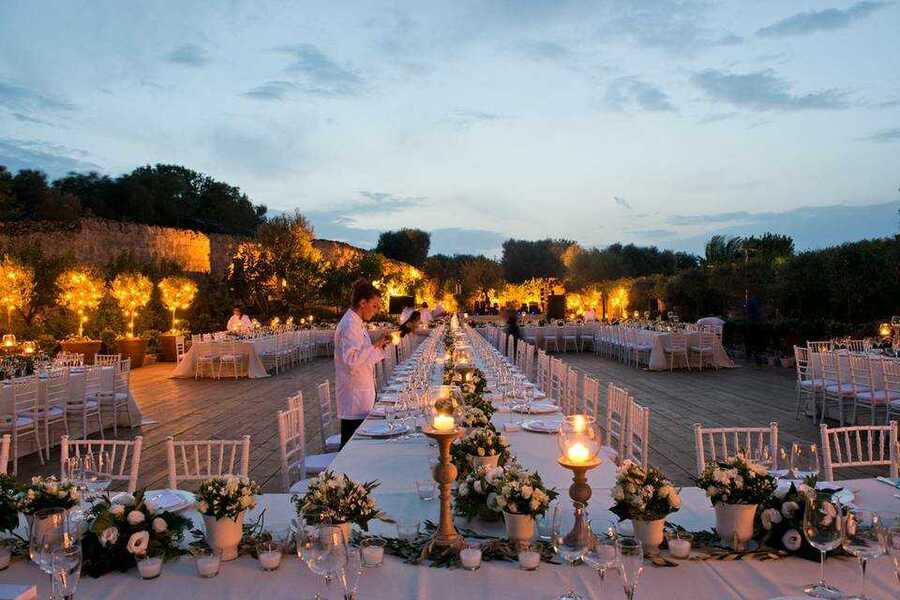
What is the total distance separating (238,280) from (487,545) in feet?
75.6

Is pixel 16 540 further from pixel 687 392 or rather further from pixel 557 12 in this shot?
pixel 687 392

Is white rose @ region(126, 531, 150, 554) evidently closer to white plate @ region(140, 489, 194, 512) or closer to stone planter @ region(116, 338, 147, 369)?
white plate @ region(140, 489, 194, 512)

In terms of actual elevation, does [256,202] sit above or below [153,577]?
above

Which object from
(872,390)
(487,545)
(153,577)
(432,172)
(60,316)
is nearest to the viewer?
(153,577)

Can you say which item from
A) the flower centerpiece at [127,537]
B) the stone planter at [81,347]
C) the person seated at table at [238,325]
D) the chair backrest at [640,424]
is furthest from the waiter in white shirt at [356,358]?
the person seated at table at [238,325]

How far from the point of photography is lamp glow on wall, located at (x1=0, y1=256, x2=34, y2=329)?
13.6 m

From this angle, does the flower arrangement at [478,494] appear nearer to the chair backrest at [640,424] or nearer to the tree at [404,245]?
the chair backrest at [640,424]

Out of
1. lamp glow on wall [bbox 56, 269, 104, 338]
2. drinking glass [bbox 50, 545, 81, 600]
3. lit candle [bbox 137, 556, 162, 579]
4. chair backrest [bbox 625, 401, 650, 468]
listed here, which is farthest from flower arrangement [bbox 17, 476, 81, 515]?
lamp glow on wall [bbox 56, 269, 104, 338]

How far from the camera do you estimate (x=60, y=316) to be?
16297 millimetres

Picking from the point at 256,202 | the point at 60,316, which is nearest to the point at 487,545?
the point at 60,316

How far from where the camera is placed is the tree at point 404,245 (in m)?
51.4

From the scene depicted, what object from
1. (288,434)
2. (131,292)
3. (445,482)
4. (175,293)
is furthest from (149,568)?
(175,293)

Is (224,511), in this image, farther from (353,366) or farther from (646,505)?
(353,366)

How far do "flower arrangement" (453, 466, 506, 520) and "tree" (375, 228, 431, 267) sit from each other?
48.7 metres
